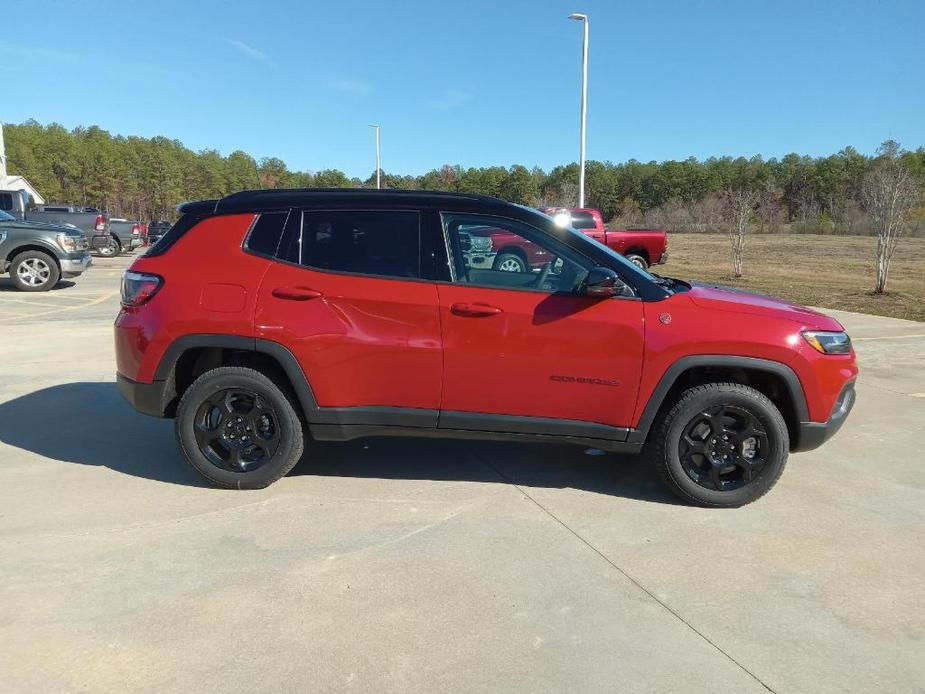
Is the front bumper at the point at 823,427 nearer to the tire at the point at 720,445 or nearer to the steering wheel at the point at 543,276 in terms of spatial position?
the tire at the point at 720,445

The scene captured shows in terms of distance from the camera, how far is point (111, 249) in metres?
25.2

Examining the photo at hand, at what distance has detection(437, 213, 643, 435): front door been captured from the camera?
382 cm

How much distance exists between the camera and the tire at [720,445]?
3.90 metres

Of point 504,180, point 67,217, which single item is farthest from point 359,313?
point 504,180

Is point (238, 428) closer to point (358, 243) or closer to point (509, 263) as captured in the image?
point (358, 243)

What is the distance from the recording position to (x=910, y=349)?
9047 millimetres

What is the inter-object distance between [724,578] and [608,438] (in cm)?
100

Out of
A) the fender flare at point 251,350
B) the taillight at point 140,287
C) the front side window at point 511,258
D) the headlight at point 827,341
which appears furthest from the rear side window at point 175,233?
the headlight at point 827,341

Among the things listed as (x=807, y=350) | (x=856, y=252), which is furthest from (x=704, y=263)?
(x=807, y=350)

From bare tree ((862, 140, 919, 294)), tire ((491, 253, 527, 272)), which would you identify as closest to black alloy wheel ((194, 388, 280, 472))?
tire ((491, 253, 527, 272))

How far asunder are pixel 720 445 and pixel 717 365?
49cm

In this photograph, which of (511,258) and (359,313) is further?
(511,258)

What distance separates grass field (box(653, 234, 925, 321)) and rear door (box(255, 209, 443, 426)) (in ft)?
37.7

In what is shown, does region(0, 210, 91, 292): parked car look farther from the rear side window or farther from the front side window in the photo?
the front side window
